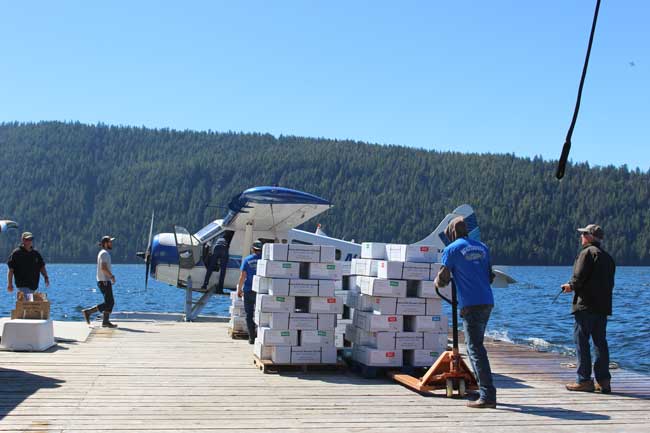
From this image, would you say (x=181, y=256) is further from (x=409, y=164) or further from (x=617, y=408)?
(x=409, y=164)

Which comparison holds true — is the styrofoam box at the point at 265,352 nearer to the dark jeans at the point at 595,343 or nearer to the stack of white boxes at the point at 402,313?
the stack of white boxes at the point at 402,313

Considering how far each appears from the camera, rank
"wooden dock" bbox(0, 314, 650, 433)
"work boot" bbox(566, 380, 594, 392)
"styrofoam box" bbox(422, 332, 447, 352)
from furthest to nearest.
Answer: "styrofoam box" bbox(422, 332, 447, 352), "work boot" bbox(566, 380, 594, 392), "wooden dock" bbox(0, 314, 650, 433)

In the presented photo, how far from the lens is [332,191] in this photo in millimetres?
139875

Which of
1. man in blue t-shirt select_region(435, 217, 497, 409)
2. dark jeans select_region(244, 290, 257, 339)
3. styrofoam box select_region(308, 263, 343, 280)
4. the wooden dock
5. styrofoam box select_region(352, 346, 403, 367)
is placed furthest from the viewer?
dark jeans select_region(244, 290, 257, 339)

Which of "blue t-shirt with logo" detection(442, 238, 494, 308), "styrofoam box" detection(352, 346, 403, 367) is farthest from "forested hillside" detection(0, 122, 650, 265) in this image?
"blue t-shirt with logo" detection(442, 238, 494, 308)

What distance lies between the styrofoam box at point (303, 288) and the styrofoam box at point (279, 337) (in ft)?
1.42

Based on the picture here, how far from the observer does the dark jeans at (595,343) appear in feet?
27.1

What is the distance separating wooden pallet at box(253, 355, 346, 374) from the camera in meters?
9.08

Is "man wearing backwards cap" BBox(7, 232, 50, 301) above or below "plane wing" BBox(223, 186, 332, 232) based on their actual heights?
below

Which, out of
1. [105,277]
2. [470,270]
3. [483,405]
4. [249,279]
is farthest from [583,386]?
[105,277]

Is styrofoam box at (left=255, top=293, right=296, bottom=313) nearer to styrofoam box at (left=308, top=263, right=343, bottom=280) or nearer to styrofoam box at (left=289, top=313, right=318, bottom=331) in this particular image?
styrofoam box at (left=289, top=313, right=318, bottom=331)

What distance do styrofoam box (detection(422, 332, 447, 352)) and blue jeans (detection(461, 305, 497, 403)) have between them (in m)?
1.64

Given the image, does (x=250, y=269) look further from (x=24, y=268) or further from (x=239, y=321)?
(x=24, y=268)

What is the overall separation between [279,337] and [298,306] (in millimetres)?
559
